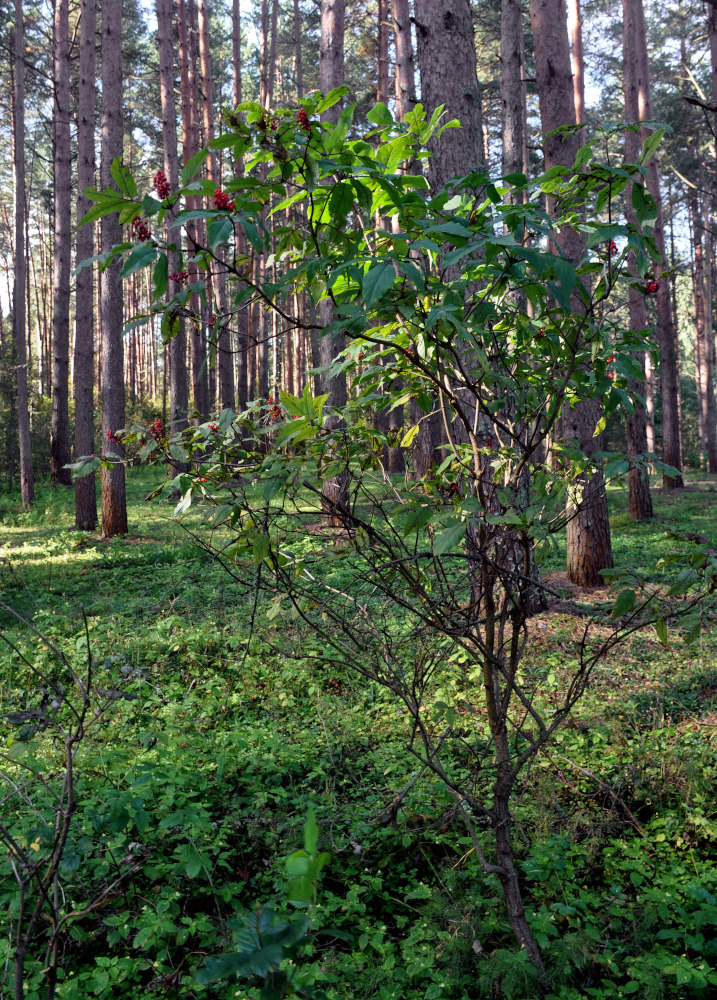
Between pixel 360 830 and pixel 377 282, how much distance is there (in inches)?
100

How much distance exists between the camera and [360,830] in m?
2.95

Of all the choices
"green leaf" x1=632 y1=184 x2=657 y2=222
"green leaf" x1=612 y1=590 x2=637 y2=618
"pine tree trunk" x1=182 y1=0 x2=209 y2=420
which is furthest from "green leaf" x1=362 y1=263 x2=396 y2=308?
"pine tree trunk" x1=182 y1=0 x2=209 y2=420

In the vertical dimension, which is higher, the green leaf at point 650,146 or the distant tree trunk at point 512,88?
the distant tree trunk at point 512,88

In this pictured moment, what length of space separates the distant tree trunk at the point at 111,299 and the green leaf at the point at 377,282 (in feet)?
28.0

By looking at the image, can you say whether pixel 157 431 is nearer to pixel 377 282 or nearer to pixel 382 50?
Result: pixel 377 282

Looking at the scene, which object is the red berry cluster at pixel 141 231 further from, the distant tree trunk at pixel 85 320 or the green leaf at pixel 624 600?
the distant tree trunk at pixel 85 320

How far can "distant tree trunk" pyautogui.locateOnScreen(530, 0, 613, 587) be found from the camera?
6441 mm

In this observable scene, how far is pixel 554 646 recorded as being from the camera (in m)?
5.38

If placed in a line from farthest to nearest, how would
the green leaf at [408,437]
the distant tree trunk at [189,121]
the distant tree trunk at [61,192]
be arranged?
1. the distant tree trunk at [189,121]
2. the distant tree trunk at [61,192]
3. the green leaf at [408,437]

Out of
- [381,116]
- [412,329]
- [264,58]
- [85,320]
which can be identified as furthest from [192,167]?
[264,58]

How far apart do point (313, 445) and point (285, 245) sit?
0.62 m

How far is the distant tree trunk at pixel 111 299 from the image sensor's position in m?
9.31

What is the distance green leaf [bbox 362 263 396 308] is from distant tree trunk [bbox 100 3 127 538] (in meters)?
8.55

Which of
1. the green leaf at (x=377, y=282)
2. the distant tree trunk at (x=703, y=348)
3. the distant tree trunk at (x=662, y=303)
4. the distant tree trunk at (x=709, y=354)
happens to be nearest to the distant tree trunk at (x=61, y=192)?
the distant tree trunk at (x=662, y=303)
